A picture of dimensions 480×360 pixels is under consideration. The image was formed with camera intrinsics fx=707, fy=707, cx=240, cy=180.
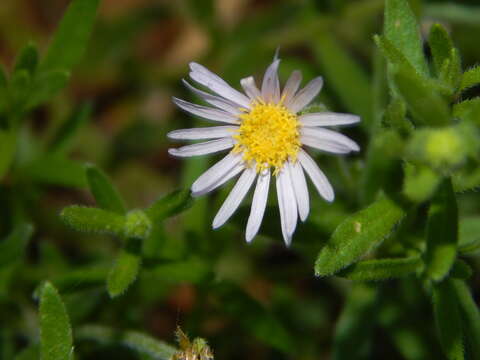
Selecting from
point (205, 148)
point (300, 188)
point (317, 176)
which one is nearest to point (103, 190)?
point (205, 148)

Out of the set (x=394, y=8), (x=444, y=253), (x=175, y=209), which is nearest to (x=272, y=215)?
(x=175, y=209)

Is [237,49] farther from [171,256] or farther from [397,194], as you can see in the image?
[397,194]

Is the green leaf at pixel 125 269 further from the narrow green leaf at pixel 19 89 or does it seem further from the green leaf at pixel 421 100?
the green leaf at pixel 421 100

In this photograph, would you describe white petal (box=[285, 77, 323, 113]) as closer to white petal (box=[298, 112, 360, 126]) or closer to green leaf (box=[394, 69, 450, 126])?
white petal (box=[298, 112, 360, 126])

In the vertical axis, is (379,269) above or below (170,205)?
below

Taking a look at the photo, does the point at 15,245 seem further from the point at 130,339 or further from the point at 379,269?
the point at 379,269

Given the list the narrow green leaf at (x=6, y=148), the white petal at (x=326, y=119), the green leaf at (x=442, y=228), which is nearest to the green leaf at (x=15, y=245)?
the narrow green leaf at (x=6, y=148)

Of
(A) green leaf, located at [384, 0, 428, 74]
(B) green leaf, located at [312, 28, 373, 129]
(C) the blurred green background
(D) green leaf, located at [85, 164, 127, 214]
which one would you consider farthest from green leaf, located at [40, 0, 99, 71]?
(B) green leaf, located at [312, 28, 373, 129]
